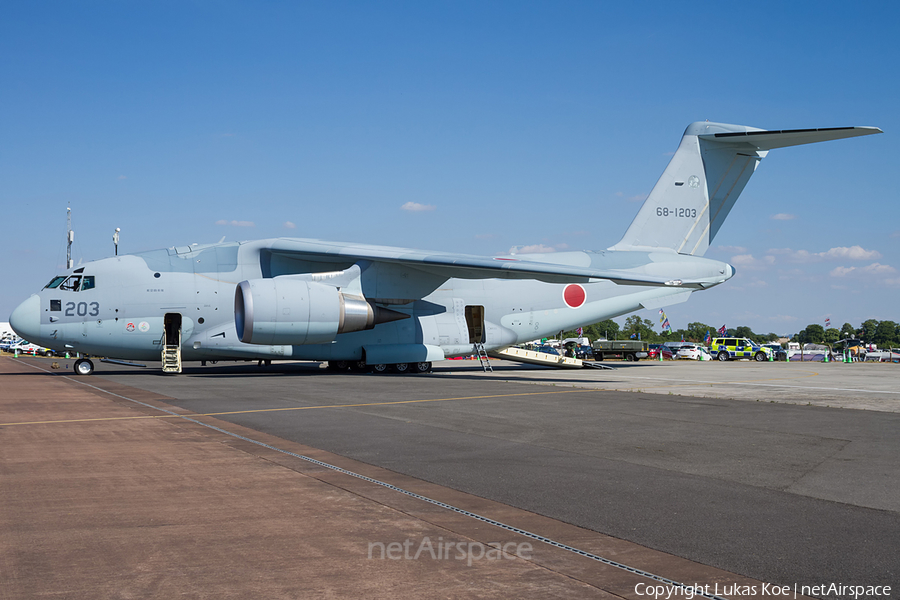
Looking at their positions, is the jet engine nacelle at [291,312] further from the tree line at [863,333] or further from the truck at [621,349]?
the tree line at [863,333]

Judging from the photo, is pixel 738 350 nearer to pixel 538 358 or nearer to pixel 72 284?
pixel 538 358

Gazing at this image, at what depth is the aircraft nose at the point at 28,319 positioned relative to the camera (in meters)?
20.3

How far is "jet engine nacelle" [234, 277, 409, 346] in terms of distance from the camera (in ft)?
64.2

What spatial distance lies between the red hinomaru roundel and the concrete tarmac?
506 inches

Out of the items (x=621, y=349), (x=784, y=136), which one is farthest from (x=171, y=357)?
(x=621, y=349)

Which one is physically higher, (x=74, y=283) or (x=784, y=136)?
(x=784, y=136)

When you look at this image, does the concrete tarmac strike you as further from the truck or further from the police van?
the police van

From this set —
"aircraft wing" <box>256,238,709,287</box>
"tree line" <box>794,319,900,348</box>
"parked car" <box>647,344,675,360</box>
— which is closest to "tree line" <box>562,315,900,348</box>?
"tree line" <box>794,319,900,348</box>

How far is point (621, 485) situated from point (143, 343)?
714 inches

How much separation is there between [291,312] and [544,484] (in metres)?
14.5

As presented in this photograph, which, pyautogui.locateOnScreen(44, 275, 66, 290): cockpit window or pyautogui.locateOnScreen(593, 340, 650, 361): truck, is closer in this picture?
pyautogui.locateOnScreen(44, 275, 66, 290): cockpit window

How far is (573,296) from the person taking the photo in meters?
25.9

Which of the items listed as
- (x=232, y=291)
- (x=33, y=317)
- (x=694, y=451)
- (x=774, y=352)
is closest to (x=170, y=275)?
(x=232, y=291)

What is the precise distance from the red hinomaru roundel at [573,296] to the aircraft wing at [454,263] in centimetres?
488
